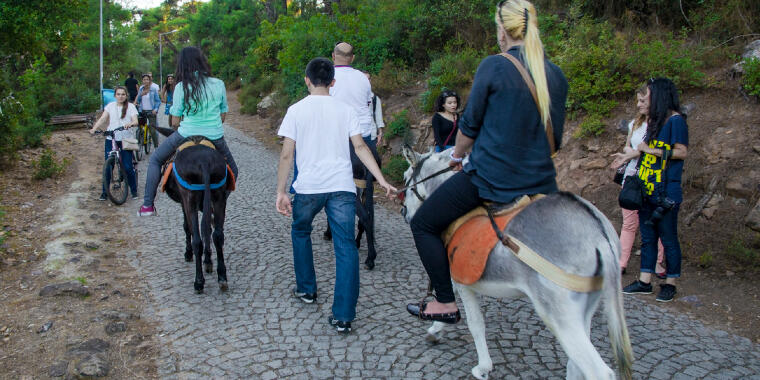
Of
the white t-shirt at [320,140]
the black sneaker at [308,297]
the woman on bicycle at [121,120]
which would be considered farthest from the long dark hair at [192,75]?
the woman on bicycle at [121,120]

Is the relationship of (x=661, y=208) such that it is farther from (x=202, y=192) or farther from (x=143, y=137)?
(x=143, y=137)

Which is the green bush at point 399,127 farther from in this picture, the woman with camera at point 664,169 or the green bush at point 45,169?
the green bush at point 45,169

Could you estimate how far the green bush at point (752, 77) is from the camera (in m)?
7.12

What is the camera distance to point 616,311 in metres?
2.90

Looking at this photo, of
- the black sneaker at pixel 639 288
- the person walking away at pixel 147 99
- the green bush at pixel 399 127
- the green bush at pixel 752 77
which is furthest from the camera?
the person walking away at pixel 147 99

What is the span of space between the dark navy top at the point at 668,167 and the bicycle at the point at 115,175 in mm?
7986

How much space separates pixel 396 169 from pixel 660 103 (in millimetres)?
5894

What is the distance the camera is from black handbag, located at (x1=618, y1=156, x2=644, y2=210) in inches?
211

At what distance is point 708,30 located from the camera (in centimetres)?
911

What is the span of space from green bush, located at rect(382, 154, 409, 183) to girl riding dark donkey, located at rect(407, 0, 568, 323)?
7159 millimetres

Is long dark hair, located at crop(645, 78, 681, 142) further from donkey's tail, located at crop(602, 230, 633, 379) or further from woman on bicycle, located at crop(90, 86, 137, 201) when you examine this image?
woman on bicycle, located at crop(90, 86, 137, 201)

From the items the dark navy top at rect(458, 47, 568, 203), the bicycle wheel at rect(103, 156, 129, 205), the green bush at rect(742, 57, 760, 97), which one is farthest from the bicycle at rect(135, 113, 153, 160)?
the green bush at rect(742, 57, 760, 97)

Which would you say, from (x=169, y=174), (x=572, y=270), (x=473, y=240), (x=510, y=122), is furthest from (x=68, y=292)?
(x=572, y=270)

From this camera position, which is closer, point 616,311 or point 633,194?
point 616,311
